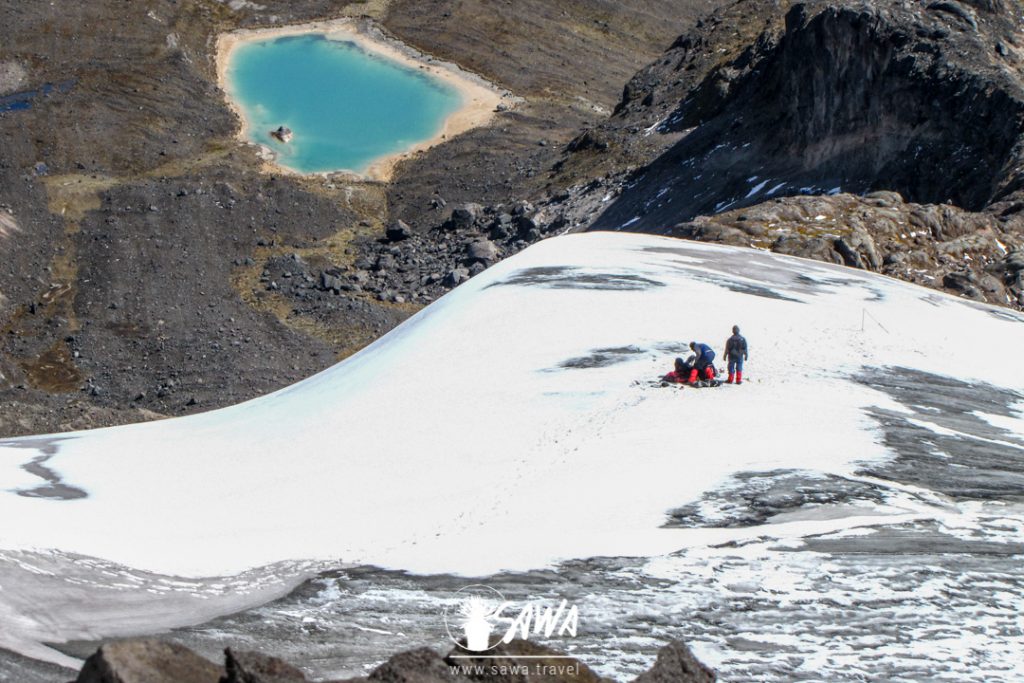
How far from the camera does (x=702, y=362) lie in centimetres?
2820

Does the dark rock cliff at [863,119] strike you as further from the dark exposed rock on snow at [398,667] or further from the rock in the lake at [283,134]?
the dark exposed rock on snow at [398,667]

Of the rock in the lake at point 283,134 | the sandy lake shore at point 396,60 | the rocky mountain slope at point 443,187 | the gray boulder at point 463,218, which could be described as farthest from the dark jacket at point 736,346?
the rock in the lake at point 283,134

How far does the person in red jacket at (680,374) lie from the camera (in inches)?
1117

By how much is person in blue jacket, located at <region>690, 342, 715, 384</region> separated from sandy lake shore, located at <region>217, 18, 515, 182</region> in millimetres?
51951

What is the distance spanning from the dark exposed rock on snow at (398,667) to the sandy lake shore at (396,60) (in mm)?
66304

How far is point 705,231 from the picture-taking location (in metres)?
45.4

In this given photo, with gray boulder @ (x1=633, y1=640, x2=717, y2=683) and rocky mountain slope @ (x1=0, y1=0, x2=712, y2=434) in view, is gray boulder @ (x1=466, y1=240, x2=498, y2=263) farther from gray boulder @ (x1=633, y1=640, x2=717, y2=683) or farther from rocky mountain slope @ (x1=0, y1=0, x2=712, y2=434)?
gray boulder @ (x1=633, y1=640, x2=717, y2=683)

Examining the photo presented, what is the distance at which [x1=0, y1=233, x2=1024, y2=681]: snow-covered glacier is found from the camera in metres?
18.9

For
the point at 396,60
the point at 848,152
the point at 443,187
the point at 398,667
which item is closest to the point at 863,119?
the point at 848,152

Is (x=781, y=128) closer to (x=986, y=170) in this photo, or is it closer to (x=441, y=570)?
(x=986, y=170)

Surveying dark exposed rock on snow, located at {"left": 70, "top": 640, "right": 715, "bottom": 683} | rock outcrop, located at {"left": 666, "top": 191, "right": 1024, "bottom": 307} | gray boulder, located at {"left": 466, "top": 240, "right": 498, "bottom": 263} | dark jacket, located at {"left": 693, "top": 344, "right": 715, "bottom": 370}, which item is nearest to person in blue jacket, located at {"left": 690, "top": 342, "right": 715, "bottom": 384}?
dark jacket, located at {"left": 693, "top": 344, "right": 715, "bottom": 370}

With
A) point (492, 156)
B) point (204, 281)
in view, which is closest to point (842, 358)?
point (204, 281)

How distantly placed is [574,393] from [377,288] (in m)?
34.5

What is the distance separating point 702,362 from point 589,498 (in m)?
6.05
